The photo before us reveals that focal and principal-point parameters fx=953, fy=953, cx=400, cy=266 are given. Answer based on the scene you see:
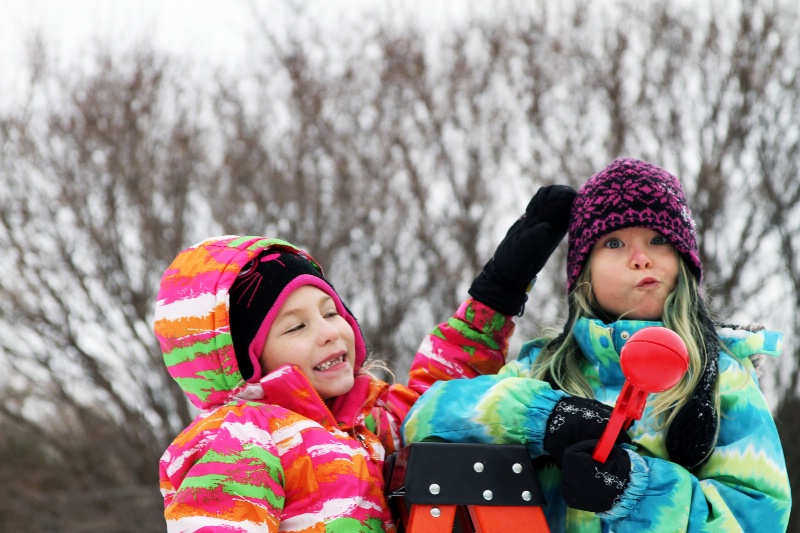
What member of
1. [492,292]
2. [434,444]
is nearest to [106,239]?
[492,292]

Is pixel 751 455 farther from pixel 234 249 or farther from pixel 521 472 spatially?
pixel 234 249

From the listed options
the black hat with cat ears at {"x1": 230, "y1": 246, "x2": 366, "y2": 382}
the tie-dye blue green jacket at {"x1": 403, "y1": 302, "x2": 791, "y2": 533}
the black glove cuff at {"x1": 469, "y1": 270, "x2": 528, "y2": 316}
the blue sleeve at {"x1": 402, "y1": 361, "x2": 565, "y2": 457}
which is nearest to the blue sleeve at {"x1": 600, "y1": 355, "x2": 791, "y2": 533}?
the tie-dye blue green jacket at {"x1": 403, "y1": 302, "x2": 791, "y2": 533}

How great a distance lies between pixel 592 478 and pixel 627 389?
20 cm

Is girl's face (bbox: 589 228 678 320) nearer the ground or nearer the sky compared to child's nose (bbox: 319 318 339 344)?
nearer the sky

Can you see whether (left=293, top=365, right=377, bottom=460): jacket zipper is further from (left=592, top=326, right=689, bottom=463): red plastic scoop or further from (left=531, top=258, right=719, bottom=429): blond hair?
(left=592, top=326, right=689, bottom=463): red plastic scoop

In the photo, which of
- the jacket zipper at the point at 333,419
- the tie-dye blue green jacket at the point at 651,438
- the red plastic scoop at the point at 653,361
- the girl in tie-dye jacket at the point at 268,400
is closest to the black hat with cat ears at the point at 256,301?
the girl in tie-dye jacket at the point at 268,400

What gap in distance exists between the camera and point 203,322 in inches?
Result: 87.8

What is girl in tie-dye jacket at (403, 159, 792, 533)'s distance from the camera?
1.99 metres

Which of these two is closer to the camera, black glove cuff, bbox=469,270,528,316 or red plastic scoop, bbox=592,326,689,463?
red plastic scoop, bbox=592,326,689,463

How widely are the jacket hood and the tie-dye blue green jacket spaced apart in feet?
1.53

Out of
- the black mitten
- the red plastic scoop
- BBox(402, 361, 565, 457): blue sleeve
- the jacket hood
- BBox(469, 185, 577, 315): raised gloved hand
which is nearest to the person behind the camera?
the red plastic scoop

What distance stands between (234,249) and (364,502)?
27.2 inches

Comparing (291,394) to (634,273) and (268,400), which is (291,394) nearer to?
(268,400)

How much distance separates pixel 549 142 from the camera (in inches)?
317
